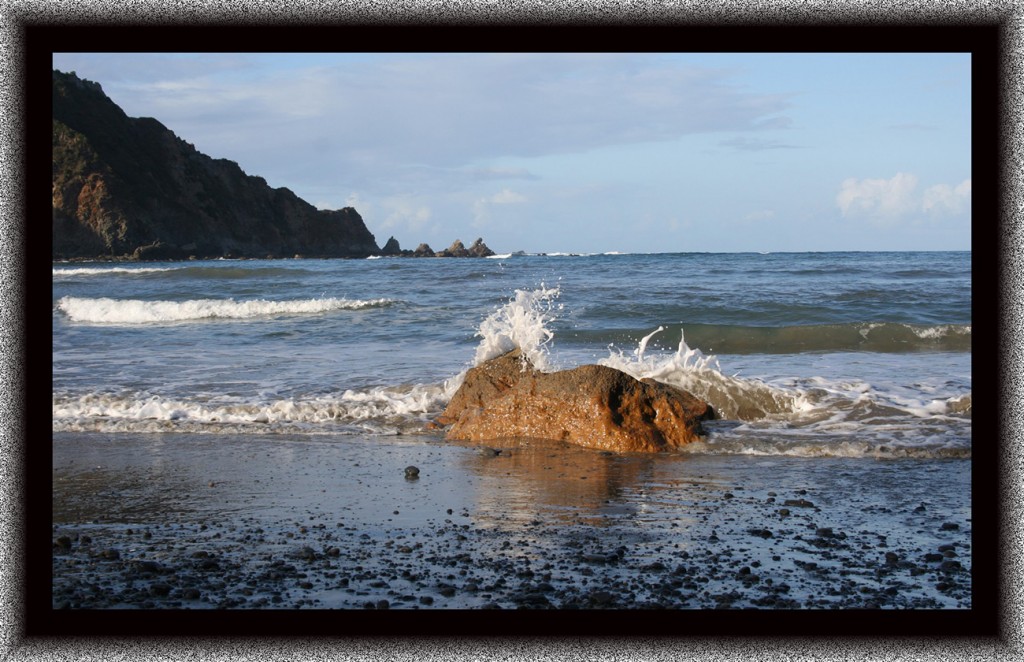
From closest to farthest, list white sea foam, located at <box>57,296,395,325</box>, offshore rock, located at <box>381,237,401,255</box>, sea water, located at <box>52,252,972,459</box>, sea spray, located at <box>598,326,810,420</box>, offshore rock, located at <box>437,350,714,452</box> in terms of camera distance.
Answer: offshore rock, located at <box>437,350,714,452</box>
sea water, located at <box>52,252,972,459</box>
sea spray, located at <box>598,326,810,420</box>
white sea foam, located at <box>57,296,395,325</box>
offshore rock, located at <box>381,237,401,255</box>

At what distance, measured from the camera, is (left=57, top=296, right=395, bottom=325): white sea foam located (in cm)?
1794

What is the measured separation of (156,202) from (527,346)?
174 feet

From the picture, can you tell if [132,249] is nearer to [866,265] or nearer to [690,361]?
[866,265]

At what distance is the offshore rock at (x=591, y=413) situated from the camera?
6.57 metres

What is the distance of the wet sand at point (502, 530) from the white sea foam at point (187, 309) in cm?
1191

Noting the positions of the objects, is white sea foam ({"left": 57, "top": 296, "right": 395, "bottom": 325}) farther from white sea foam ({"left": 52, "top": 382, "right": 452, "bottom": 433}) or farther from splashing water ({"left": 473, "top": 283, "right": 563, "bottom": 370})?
splashing water ({"left": 473, "top": 283, "right": 563, "bottom": 370})

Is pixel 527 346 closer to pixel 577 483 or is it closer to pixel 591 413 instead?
pixel 591 413

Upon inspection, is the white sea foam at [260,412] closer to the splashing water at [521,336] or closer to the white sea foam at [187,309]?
the splashing water at [521,336]

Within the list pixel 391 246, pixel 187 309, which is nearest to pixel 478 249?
pixel 391 246

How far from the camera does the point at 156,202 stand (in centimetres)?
5559

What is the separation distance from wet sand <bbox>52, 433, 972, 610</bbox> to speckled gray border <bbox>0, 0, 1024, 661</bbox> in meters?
1.08

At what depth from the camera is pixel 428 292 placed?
20.8 metres

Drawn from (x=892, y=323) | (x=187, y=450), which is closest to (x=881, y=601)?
(x=187, y=450)

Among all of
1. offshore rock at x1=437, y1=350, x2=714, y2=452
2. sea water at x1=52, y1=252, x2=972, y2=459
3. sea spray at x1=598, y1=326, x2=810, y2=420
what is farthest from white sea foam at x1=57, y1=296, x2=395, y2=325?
offshore rock at x1=437, y1=350, x2=714, y2=452
